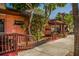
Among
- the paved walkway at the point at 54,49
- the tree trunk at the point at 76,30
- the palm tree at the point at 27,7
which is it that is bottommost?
the paved walkway at the point at 54,49

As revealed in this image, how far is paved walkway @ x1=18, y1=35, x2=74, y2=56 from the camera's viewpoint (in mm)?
3211

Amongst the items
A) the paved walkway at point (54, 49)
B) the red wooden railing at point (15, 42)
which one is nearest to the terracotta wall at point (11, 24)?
the red wooden railing at point (15, 42)

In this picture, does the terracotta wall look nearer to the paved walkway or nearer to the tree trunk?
the paved walkway

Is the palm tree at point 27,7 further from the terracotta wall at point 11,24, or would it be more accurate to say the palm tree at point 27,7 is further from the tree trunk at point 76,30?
the tree trunk at point 76,30

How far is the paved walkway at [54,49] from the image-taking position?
321cm

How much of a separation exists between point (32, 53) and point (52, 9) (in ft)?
2.07

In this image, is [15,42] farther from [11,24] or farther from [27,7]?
[27,7]

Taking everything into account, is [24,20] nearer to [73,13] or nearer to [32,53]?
[32,53]

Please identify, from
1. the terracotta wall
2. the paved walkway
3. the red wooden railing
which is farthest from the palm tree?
the paved walkway

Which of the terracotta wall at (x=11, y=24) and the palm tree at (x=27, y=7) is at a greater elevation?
the palm tree at (x=27, y=7)

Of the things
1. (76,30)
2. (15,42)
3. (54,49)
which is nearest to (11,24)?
(15,42)

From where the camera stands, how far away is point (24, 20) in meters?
3.20

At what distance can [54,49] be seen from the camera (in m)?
3.22

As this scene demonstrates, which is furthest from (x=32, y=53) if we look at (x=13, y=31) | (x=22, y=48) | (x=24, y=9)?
(x=24, y=9)
